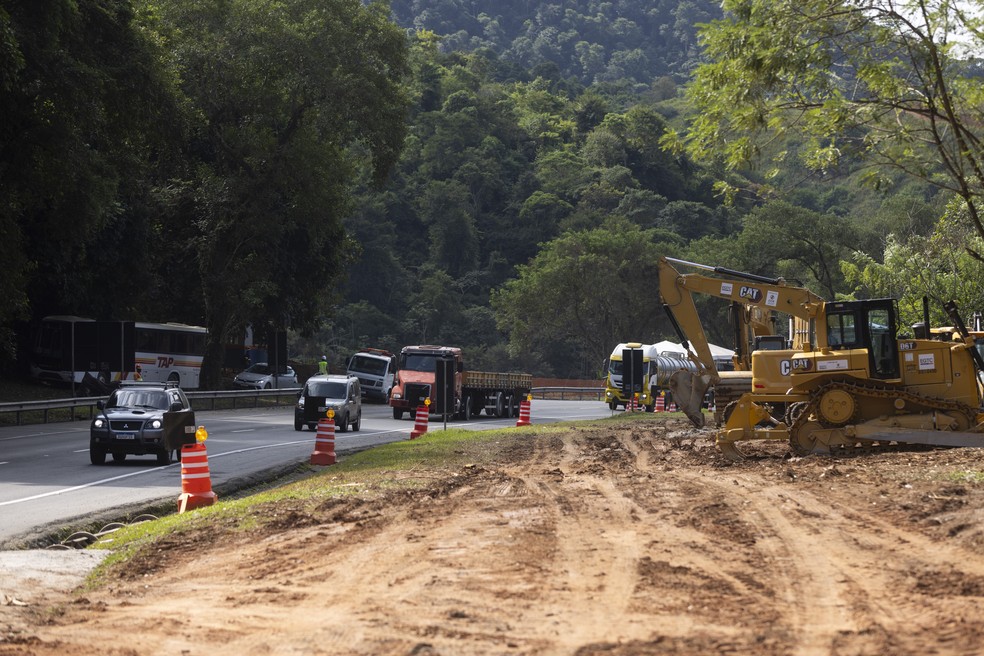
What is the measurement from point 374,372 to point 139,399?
3603 centimetres

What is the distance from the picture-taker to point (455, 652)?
723cm

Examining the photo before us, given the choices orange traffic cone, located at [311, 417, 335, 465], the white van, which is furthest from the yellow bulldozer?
the white van

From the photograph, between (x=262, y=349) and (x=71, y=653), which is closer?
(x=71, y=653)

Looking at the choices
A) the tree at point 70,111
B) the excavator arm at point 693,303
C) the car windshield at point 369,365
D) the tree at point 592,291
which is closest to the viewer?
the excavator arm at point 693,303

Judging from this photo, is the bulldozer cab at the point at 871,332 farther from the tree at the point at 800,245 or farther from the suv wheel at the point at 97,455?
the tree at the point at 800,245

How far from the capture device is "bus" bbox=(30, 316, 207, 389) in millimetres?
46969

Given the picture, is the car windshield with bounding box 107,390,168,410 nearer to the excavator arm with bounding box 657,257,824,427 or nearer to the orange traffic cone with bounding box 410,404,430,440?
the orange traffic cone with bounding box 410,404,430,440

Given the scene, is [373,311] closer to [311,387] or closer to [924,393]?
[311,387]

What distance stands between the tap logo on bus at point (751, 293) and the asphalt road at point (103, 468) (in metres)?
9.75

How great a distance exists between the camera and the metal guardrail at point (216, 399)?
124 ft

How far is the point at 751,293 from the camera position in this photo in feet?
82.4

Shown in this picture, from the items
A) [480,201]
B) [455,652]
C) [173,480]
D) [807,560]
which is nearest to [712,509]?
[807,560]

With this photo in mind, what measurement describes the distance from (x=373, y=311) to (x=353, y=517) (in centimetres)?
8218

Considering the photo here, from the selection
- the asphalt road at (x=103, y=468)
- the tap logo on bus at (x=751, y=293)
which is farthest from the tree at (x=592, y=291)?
the tap logo on bus at (x=751, y=293)
